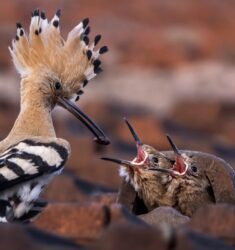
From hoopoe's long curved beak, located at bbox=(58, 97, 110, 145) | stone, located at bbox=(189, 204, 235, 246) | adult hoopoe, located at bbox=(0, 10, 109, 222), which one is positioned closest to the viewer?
stone, located at bbox=(189, 204, 235, 246)

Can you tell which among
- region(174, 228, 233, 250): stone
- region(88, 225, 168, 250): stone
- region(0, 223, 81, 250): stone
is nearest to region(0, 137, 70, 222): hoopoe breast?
region(0, 223, 81, 250): stone

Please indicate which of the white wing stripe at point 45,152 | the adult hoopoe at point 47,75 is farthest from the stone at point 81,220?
the adult hoopoe at point 47,75

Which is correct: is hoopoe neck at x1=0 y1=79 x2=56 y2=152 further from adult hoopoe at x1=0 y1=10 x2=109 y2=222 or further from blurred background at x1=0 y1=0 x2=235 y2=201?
blurred background at x1=0 y1=0 x2=235 y2=201

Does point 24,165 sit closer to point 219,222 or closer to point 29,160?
point 29,160

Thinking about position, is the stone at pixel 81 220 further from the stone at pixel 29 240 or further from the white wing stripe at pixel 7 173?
the white wing stripe at pixel 7 173

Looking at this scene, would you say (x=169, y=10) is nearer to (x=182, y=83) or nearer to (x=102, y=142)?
(x=182, y=83)
